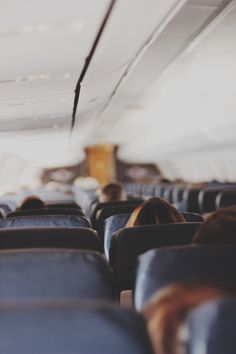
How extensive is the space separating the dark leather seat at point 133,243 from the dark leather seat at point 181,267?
1.08 meters

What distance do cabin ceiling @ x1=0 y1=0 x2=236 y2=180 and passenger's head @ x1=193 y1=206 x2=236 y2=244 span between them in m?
1.21

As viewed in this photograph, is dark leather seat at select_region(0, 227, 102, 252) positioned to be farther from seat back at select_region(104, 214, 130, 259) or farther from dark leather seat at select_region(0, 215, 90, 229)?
seat back at select_region(104, 214, 130, 259)

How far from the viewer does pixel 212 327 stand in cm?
144

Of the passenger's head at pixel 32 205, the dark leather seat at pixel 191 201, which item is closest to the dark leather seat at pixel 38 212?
the passenger's head at pixel 32 205

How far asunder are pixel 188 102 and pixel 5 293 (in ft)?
27.3

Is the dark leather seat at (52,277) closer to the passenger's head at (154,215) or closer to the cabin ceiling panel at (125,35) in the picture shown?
the cabin ceiling panel at (125,35)

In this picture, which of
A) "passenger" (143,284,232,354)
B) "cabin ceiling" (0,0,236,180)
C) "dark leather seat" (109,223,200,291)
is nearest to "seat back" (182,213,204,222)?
"dark leather seat" (109,223,200,291)

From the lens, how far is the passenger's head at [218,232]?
273 centimetres

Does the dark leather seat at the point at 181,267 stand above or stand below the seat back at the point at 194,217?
above

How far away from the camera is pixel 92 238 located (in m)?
3.27

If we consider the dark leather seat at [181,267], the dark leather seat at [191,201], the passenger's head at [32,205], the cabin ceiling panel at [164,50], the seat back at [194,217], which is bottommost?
the dark leather seat at [191,201]

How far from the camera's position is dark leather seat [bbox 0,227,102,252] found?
126 inches

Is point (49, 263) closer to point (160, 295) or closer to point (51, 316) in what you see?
point (160, 295)

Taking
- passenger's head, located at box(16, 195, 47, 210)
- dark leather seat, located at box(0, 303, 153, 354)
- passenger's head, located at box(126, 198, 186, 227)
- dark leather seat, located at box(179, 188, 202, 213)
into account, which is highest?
dark leather seat, located at box(0, 303, 153, 354)
